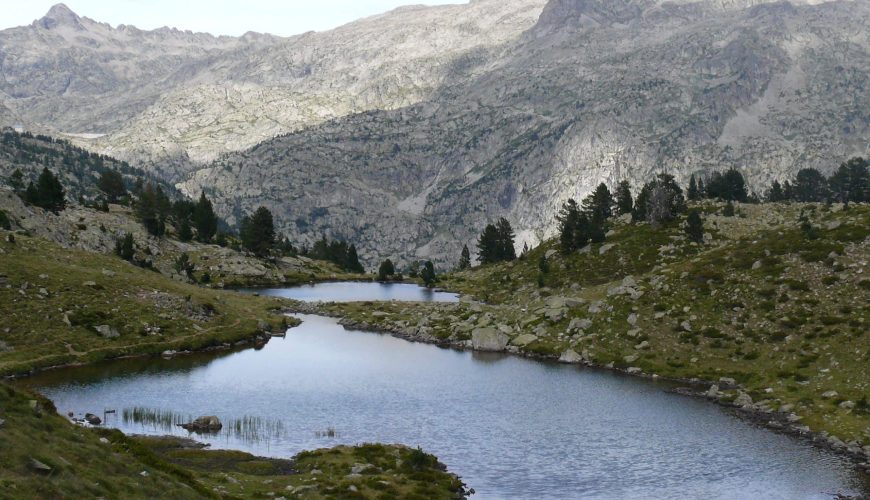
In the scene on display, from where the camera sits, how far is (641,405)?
8106 centimetres

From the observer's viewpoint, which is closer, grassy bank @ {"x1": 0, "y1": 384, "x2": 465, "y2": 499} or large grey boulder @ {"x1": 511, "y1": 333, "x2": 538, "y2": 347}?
grassy bank @ {"x1": 0, "y1": 384, "x2": 465, "y2": 499}

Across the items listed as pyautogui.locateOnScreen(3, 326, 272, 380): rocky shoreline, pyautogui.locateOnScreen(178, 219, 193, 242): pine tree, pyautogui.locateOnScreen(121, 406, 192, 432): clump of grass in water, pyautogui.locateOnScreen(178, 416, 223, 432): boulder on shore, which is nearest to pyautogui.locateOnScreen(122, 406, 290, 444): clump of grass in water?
pyautogui.locateOnScreen(121, 406, 192, 432): clump of grass in water

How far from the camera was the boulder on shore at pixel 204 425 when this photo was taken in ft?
222

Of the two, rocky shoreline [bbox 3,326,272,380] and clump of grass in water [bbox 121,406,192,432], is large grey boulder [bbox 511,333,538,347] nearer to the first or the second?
rocky shoreline [bbox 3,326,272,380]

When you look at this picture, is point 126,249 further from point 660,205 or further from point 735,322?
point 735,322

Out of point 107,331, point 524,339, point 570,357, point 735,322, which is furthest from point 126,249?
point 735,322

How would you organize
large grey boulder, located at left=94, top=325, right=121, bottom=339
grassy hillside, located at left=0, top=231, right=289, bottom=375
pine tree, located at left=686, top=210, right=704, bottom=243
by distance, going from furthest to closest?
1. pine tree, located at left=686, top=210, right=704, bottom=243
2. large grey boulder, located at left=94, top=325, right=121, bottom=339
3. grassy hillside, located at left=0, top=231, right=289, bottom=375

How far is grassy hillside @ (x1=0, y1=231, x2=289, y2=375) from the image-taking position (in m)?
91.0

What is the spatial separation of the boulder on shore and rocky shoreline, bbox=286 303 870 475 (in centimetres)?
5149

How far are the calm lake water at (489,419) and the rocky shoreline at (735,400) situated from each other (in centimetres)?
178

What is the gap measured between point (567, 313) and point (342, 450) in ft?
201

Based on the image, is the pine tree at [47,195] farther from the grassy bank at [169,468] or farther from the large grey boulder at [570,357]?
the large grey boulder at [570,357]

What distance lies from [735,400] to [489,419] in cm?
2765

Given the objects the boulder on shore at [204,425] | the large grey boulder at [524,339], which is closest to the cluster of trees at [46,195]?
Result: the large grey boulder at [524,339]
